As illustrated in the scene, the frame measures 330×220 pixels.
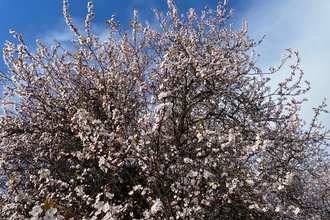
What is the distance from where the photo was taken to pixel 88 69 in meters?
6.12

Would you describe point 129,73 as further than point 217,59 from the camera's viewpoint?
Yes

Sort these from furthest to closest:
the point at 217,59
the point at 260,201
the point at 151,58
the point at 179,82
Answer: the point at 151,58
the point at 217,59
the point at 179,82
the point at 260,201

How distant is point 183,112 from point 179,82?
74cm

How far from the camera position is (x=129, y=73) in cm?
634

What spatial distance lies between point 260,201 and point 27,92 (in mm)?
4609

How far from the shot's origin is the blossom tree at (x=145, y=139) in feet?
11.1

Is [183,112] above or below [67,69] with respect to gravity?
below

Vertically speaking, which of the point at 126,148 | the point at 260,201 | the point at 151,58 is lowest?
the point at 126,148

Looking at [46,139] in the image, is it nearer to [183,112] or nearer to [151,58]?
[183,112]

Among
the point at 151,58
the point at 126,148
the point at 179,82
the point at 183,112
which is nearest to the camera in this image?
the point at 126,148

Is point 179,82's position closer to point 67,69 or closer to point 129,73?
point 129,73

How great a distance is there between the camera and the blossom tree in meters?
3.37

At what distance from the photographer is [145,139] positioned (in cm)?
338

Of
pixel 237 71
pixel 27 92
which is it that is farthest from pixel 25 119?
pixel 237 71
